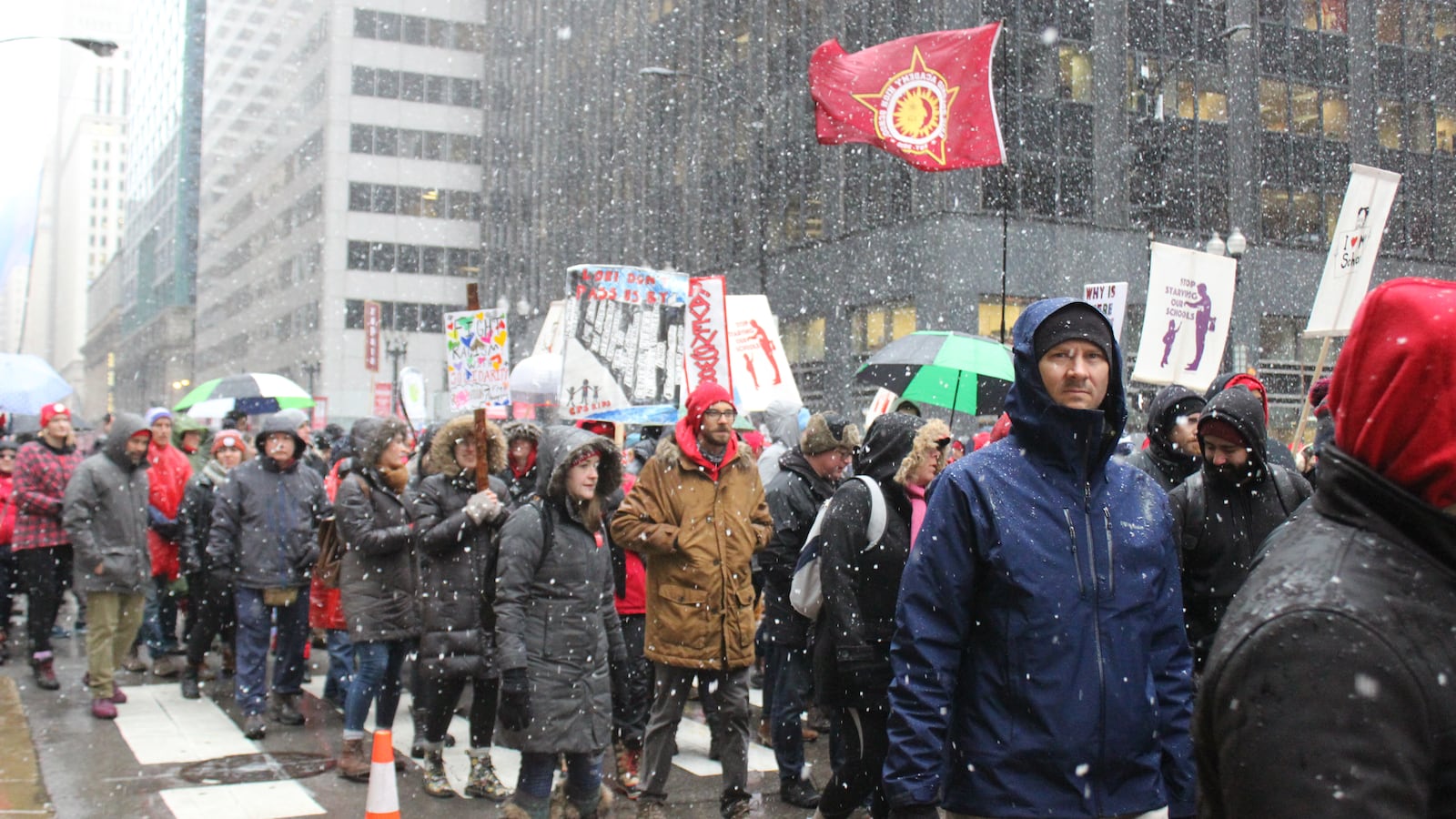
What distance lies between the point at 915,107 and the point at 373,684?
7675 millimetres

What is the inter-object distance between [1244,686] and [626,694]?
6.19 meters

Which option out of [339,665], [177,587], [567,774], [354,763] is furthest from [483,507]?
[177,587]

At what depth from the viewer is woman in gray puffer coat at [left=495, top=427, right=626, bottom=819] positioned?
567cm

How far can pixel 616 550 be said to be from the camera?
8250 millimetres

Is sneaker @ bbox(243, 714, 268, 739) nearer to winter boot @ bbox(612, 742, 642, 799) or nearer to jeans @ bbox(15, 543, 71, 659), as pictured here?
winter boot @ bbox(612, 742, 642, 799)

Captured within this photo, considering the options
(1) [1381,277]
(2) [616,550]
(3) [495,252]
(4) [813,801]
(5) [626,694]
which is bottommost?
(4) [813,801]

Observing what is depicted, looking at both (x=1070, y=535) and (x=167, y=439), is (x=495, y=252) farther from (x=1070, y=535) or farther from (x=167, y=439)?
(x=1070, y=535)

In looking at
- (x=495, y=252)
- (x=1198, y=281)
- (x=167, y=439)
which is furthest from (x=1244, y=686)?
(x=495, y=252)

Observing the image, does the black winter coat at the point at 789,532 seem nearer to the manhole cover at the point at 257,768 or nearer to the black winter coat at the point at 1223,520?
the black winter coat at the point at 1223,520

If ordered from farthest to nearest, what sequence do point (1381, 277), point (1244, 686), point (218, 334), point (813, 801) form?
point (218, 334) → point (1381, 277) → point (813, 801) → point (1244, 686)

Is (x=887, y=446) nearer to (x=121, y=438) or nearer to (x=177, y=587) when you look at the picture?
(x=121, y=438)

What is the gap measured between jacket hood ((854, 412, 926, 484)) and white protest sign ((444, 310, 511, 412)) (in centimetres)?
308

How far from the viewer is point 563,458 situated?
5.95 metres

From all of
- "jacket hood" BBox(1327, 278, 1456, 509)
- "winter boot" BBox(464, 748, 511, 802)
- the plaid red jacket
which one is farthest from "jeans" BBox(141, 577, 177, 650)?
"jacket hood" BBox(1327, 278, 1456, 509)
